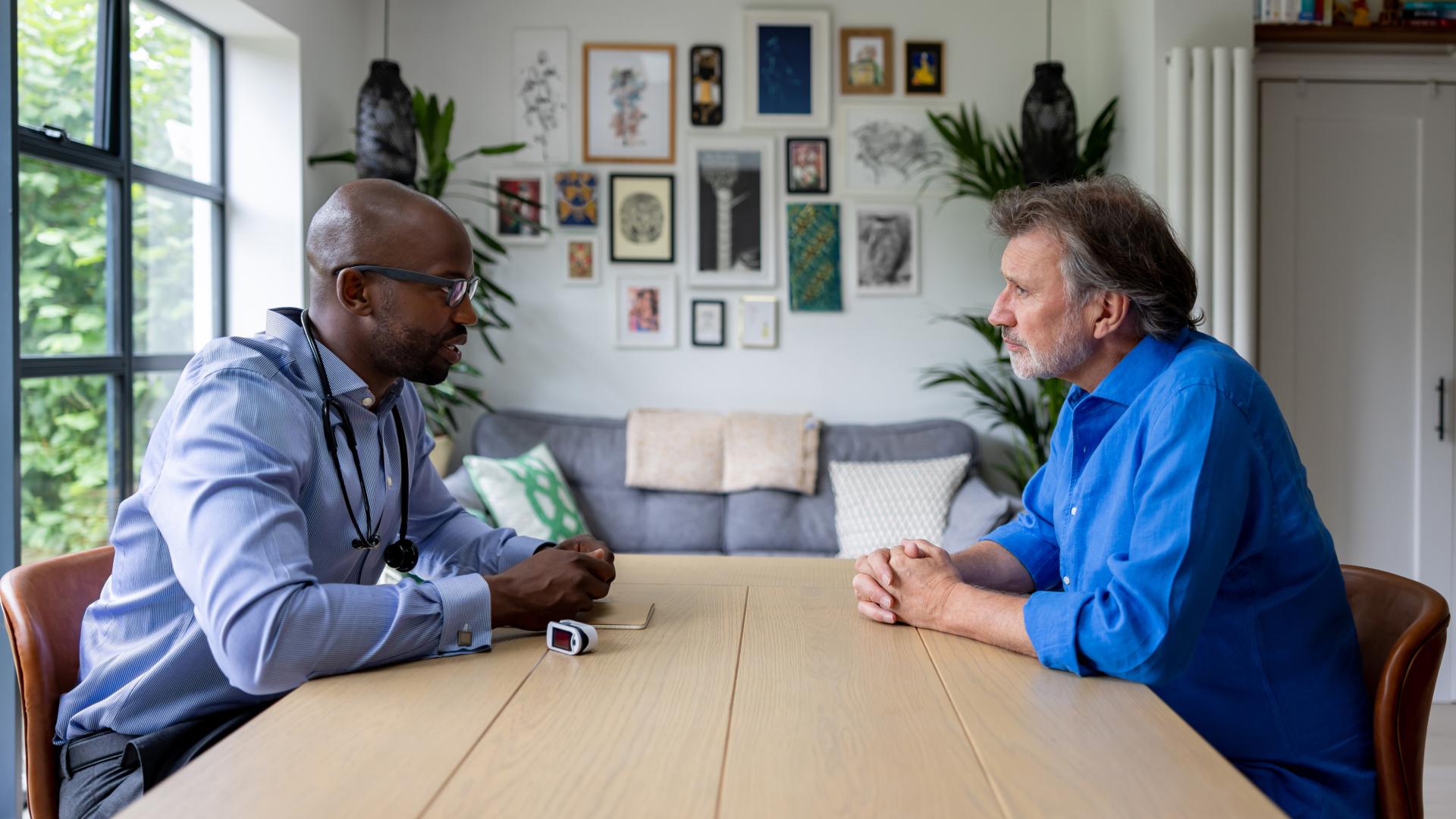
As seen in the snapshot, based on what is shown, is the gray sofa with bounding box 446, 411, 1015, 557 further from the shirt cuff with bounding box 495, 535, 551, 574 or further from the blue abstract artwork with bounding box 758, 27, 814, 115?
the shirt cuff with bounding box 495, 535, 551, 574

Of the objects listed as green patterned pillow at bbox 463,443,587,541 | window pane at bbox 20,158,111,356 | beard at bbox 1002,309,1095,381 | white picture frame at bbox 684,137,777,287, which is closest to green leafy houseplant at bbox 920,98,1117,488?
white picture frame at bbox 684,137,777,287

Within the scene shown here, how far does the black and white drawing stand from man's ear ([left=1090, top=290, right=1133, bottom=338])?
2958 millimetres

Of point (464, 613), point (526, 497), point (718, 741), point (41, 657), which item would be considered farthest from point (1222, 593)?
point (526, 497)

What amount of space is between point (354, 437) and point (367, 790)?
0.71 meters

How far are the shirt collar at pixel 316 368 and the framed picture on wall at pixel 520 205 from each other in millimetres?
2891

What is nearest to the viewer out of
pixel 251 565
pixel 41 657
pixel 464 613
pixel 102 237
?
pixel 251 565

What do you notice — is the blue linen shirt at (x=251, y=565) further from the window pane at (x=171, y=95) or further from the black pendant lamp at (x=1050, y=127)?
the black pendant lamp at (x=1050, y=127)

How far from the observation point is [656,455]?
4.09m

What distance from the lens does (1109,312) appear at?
5.04 feet

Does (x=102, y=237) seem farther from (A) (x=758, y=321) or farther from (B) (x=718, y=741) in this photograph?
(B) (x=718, y=741)

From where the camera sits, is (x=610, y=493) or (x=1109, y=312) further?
(x=610, y=493)

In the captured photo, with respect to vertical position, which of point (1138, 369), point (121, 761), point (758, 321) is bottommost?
point (121, 761)

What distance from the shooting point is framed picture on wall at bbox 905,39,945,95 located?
4375mm

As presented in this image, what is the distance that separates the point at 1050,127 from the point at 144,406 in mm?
3155
